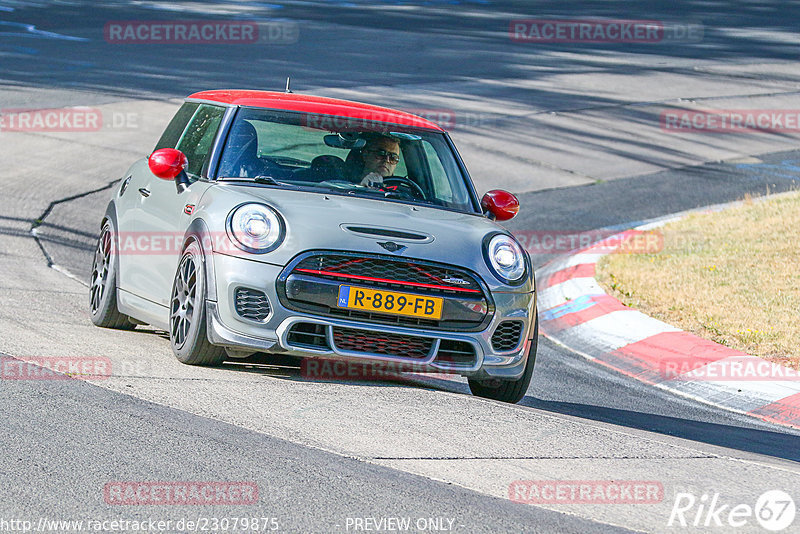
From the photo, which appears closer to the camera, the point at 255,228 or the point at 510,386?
the point at 255,228

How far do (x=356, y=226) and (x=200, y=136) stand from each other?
1.66 m

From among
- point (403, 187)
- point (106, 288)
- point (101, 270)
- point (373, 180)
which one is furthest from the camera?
point (101, 270)

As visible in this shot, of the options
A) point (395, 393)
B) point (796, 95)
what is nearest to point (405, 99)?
point (796, 95)

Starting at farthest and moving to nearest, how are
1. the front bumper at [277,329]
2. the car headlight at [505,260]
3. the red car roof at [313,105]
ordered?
the red car roof at [313,105], the car headlight at [505,260], the front bumper at [277,329]

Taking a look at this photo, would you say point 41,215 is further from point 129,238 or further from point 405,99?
point 405,99

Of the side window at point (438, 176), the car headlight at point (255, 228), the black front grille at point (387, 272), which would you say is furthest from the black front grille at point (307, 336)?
the side window at point (438, 176)

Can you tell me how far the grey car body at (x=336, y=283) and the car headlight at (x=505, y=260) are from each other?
3cm

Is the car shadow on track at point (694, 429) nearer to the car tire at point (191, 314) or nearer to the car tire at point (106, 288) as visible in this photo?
the car tire at point (191, 314)

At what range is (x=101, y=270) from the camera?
25.5 ft

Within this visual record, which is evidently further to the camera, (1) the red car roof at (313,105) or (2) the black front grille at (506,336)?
(1) the red car roof at (313,105)

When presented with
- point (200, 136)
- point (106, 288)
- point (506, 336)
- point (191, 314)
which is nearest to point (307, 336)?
point (191, 314)

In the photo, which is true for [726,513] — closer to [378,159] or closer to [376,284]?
[376,284]

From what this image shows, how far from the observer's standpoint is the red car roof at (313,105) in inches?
277

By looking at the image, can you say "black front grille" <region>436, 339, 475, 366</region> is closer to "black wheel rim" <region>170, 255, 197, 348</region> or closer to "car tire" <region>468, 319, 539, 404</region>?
"car tire" <region>468, 319, 539, 404</region>
